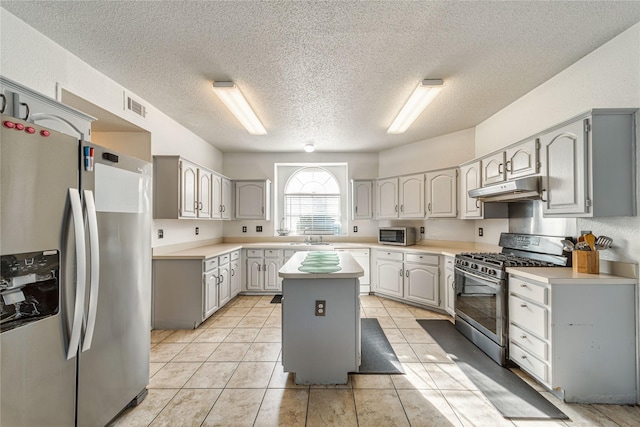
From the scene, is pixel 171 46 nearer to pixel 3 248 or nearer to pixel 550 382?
pixel 3 248

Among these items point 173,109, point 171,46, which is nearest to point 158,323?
point 173,109

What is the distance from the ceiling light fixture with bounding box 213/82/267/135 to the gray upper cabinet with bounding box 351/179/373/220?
80.2 inches

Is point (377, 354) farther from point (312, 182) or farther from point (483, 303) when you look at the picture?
point (312, 182)

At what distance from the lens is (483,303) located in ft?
8.64

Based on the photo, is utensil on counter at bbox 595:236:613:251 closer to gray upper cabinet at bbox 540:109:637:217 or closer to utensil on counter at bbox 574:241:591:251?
utensil on counter at bbox 574:241:591:251

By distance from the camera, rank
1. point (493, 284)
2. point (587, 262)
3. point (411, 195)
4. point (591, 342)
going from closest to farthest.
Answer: point (591, 342)
point (587, 262)
point (493, 284)
point (411, 195)

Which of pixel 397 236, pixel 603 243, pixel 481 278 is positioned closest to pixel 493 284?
pixel 481 278

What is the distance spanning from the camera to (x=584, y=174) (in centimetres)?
196

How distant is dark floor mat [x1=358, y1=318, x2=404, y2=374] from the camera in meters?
2.31

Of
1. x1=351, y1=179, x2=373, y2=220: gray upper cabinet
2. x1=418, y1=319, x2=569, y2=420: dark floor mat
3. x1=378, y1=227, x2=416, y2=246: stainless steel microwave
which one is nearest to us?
x1=418, y1=319, x2=569, y2=420: dark floor mat

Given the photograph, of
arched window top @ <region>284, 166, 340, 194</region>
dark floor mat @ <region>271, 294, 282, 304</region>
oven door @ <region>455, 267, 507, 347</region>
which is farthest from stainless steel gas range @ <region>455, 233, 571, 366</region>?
arched window top @ <region>284, 166, 340, 194</region>

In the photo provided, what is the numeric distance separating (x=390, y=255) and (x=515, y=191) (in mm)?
2080

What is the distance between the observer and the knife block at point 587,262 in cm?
201

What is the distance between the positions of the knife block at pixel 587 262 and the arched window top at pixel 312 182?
12.6ft
